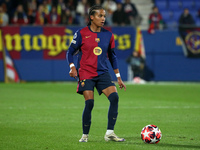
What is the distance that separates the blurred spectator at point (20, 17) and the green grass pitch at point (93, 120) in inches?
260

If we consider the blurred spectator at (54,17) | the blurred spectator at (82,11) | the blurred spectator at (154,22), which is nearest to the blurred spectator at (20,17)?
the blurred spectator at (54,17)

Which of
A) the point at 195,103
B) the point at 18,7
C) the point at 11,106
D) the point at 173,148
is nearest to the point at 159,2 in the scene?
the point at 18,7

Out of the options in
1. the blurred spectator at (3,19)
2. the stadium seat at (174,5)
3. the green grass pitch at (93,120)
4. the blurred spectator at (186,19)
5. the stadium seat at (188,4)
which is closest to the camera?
the green grass pitch at (93,120)

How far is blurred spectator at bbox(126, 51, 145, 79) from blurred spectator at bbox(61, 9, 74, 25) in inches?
133

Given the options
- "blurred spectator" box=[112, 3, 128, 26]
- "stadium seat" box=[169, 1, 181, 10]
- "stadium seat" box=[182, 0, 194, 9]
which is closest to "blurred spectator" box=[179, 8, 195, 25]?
"blurred spectator" box=[112, 3, 128, 26]

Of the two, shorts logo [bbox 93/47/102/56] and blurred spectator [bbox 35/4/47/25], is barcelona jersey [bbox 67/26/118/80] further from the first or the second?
blurred spectator [bbox 35/4/47/25]

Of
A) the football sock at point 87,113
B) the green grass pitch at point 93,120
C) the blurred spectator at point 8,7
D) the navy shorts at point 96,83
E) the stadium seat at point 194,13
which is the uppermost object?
the stadium seat at point 194,13

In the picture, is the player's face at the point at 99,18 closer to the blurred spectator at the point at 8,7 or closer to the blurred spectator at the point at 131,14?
the blurred spectator at the point at 131,14

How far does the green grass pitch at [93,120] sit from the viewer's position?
719 cm

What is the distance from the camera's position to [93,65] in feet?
24.4

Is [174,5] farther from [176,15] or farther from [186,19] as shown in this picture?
[186,19]

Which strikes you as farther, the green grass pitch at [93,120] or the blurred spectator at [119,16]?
the blurred spectator at [119,16]

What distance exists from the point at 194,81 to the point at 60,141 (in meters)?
17.1

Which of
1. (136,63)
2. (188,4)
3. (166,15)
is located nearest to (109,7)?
(136,63)
